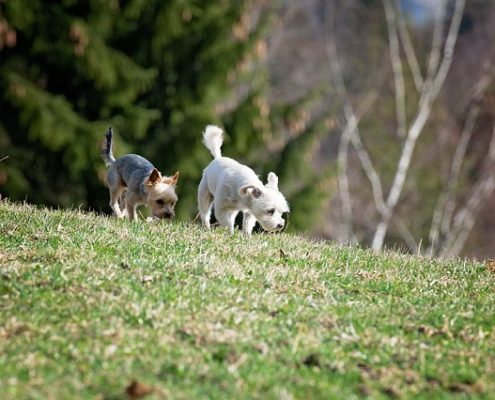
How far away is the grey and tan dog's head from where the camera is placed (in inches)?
419

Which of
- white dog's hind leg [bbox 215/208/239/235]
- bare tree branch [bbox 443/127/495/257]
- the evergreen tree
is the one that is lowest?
white dog's hind leg [bbox 215/208/239/235]

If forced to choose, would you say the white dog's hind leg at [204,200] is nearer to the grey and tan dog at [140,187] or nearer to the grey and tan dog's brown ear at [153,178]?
the grey and tan dog at [140,187]

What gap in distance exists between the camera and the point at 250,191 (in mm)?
10164

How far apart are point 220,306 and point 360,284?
1.67 m

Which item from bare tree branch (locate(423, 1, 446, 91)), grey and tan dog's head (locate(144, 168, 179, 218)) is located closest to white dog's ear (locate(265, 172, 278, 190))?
grey and tan dog's head (locate(144, 168, 179, 218))

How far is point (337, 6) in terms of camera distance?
28.0 m

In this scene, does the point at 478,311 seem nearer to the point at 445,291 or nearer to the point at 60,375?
the point at 445,291

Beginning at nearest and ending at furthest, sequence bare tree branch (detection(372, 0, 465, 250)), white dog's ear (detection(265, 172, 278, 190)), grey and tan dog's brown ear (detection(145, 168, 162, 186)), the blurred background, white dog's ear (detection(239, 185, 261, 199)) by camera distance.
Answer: white dog's ear (detection(239, 185, 261, 199)), grey and tan dog's brown ear (detection(145, 168, 162, 186)), white dog's ear (detection(265, 172, 278, 190)), the blurred background, bare tree branch (detection(372, 0, 465, 250))

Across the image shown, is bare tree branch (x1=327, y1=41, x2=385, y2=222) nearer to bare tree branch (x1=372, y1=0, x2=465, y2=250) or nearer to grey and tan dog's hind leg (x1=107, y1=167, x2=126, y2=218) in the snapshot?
bare tree branch (x1=372, y1=0, x2=465, y2=250)

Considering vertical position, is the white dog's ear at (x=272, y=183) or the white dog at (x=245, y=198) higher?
the white dog's ear at (x=272, y=183)

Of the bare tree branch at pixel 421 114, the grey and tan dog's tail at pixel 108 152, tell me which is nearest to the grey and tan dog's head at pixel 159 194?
the grey and tan dog's tail at pixel 108 152

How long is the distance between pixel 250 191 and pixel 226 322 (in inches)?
179

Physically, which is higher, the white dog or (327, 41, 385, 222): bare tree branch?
(327, 41, 385, 222): bare tree branch

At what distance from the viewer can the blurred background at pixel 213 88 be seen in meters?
18.8
